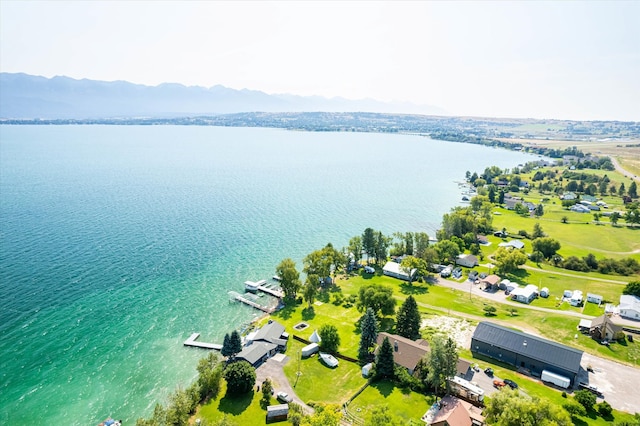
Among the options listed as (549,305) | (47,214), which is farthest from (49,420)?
(47,214)

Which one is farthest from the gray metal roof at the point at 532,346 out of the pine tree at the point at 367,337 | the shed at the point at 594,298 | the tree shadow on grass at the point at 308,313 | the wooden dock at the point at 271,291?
the wooden dock at the point at 271,291

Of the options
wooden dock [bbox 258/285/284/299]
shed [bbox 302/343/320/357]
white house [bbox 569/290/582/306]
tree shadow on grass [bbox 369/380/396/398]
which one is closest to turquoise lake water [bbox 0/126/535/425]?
wooden dock [bbox 258/285/284/299]

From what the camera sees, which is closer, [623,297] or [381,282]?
[623,297]

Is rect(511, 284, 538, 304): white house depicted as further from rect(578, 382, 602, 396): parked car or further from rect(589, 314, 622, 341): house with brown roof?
rect(578, 382, 602, 396): parked car

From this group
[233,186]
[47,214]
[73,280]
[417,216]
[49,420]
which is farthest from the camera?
[233,186]

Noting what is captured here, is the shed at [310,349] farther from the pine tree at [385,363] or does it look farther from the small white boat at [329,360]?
the pine tree at [385,363]

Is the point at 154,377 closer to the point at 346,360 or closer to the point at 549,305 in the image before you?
the point at 346,360

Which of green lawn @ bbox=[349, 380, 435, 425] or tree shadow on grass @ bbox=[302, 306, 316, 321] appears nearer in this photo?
green lawn @ bbox=[349, 380, 435, 425]
